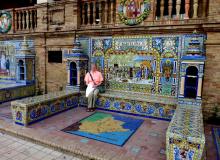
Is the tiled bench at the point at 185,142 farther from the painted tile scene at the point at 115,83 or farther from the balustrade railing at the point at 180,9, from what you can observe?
the balustrade railing at the point at 180,9

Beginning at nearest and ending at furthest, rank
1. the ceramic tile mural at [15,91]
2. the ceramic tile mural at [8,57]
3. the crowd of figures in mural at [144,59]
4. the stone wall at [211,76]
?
the stone wall at [211,76] < the crowd of figures in mural at [144,59] < the ceramic tile mural at [15,91] < the ceramic tile mural at [8,57]

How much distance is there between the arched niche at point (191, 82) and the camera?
6.01 metres

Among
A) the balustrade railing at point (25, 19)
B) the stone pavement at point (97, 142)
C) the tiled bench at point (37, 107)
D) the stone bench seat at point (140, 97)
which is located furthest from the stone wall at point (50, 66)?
the stone pavement at point (97, 142)

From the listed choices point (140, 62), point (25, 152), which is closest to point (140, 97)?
point (140, 62)

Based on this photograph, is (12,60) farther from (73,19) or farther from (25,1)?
(25,1)

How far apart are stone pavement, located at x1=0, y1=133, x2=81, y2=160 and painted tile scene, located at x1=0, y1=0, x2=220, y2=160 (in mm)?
22

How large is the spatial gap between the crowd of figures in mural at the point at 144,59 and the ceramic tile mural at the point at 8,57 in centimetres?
514

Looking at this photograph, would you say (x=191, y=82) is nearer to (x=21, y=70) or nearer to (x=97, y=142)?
(x=97, y=142)

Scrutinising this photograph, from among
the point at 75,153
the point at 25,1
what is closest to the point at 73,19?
the point at 75,153

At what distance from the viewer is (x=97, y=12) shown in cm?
799

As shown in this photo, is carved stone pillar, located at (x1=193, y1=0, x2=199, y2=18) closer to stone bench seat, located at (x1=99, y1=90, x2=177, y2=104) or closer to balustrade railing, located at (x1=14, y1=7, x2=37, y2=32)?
stone bench seat, located at (x1=99, y1=90, x2=177, y2=104)

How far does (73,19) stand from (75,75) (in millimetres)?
2552

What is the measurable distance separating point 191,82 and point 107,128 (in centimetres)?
337

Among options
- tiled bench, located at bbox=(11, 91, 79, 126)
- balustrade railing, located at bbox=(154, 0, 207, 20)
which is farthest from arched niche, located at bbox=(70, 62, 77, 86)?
balustrade railing, located at bbox=(154, 0, 207, 20)
